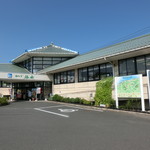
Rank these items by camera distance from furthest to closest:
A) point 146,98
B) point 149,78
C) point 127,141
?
point 146,98 < point 149,78 < point 127,141

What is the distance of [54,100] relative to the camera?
61.4ft

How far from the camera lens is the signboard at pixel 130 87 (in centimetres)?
926

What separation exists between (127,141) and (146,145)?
20.3 inches

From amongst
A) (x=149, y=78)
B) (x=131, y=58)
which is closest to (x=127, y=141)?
(x=149, y=78)

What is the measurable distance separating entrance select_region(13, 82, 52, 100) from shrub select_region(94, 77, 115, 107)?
34.5ft

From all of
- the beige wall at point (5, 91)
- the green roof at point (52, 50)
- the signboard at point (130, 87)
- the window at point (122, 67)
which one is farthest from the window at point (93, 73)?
the beige wall at point (5, 91)

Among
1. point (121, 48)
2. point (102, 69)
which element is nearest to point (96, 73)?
point (102, 69)

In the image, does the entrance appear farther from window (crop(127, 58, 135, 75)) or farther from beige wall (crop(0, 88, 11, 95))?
window (crop(127, 58, 135, 75))

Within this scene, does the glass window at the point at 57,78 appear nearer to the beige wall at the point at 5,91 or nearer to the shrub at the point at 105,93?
the shrub at the point at 105,93

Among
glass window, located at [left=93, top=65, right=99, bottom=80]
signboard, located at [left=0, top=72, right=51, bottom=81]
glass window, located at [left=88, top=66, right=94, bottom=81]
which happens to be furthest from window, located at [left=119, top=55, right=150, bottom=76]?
signboard, located at [left=0, top=72, right=51, bottom=81]

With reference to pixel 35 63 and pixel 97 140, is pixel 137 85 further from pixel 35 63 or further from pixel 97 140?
pixel 35 63

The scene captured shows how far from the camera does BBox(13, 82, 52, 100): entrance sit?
21141 millimetres

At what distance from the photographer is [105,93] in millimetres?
11695

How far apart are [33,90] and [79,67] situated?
8.92 metres
